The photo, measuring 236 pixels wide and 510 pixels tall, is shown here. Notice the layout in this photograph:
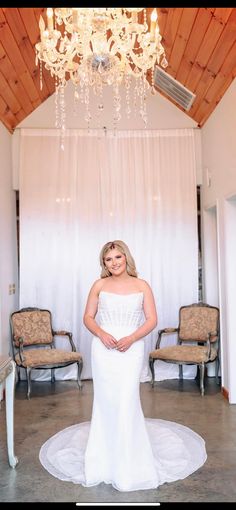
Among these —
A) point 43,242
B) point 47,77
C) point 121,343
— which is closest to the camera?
point 121,343

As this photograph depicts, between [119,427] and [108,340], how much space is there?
1.83 feet

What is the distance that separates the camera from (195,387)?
16.5 ft

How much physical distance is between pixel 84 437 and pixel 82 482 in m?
0.71

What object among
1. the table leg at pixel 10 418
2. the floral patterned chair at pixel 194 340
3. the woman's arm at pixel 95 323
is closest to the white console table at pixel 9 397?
the table leg at pixel 10 418

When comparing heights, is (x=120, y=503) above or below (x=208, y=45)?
below

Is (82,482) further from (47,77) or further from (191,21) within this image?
(47,77)

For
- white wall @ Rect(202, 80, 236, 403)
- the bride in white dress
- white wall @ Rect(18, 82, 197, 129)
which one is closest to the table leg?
the bride in white dress

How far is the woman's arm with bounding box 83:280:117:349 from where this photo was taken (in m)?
2.82

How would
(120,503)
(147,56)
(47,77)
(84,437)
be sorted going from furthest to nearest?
(47,77) < (84,437) < (147,56) < (120,503)

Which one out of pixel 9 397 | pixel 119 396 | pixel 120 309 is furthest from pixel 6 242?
pixel 119 396

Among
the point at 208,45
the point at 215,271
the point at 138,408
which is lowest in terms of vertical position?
the point at 138,408

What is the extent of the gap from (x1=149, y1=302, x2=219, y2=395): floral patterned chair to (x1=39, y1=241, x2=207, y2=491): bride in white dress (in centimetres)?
169

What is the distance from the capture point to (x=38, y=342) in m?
5.23

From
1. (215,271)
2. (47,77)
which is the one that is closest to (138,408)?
(215,271)
